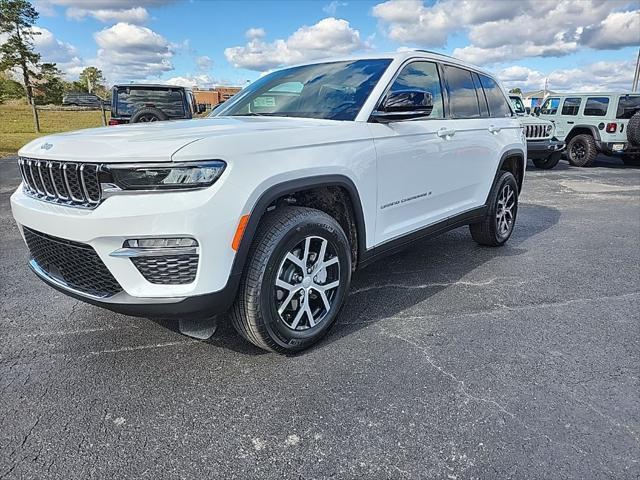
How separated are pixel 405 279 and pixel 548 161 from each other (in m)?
10.8

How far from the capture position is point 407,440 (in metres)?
Result: 2.16

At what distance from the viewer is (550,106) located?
14.4 metres

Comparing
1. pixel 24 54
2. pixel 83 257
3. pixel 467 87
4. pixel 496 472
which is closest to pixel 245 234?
pixel 83 257

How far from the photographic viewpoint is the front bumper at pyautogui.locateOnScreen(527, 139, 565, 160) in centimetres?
1184

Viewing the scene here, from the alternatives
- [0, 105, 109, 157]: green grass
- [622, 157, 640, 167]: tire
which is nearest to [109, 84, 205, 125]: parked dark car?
[0, 105, 109, 157]: green grass

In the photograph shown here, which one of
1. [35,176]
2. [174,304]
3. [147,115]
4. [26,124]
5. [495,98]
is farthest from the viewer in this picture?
[26,124]

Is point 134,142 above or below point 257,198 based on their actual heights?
above

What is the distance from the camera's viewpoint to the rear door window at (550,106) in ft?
46.3

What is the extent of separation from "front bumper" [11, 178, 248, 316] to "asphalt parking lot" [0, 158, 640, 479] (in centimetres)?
53

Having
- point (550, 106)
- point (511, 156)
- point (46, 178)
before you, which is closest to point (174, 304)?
point (46, 178)

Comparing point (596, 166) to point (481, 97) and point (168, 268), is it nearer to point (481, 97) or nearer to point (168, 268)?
point (481, 97)

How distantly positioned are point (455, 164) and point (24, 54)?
97.7 feet

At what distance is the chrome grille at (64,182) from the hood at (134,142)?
0.14ft

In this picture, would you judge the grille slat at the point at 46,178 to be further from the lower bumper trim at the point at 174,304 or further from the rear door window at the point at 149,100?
the rear door window at the point at 149,100
